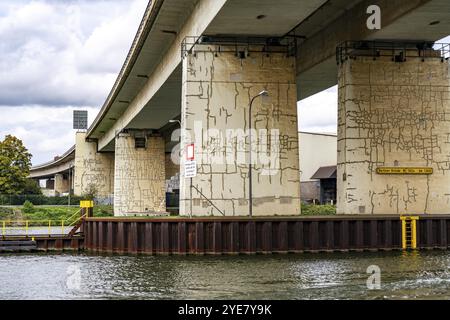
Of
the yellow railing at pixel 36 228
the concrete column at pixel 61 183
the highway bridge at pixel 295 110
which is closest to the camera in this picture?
the highway bridge at pixel 295 110

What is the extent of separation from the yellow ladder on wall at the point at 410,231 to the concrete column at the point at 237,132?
5879mm

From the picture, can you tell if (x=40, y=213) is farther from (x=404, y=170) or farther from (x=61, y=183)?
(x=61, y=183)

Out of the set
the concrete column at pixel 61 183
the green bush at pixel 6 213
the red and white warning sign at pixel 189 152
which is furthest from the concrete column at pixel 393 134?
the concrete column at pixel 61 183

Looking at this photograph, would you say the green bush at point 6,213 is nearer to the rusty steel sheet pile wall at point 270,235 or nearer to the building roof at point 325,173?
the building roof at point 325,173

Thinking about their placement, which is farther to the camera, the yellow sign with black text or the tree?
the tree

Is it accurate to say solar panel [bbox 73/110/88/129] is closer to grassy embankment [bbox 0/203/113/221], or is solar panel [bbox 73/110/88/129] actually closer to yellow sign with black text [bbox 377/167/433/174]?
grassy embankment [bbox 0/203/113/221]

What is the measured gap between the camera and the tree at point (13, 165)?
340 feet

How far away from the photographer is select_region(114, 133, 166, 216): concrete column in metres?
80.1

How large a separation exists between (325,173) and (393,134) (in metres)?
45.6

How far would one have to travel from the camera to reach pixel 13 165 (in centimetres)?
10650

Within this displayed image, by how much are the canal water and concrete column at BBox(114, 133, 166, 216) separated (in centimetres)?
4472

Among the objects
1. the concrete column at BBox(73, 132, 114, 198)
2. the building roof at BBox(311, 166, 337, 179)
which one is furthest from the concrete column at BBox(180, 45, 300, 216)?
the concrete column at BBox(73, 132, 114, 198)

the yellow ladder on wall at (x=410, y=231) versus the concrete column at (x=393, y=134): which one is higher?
the concrete column at (x=393, y=134)

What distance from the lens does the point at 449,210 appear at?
3972cm
